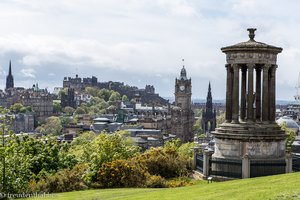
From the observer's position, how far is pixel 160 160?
2805 centimetres

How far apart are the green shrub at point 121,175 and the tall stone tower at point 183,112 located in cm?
13486

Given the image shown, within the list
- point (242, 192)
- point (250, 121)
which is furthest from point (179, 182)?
point (242, 192)

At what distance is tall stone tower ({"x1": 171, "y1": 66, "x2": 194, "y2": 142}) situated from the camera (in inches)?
6693

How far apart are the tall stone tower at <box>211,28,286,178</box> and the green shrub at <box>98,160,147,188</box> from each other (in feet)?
11.1

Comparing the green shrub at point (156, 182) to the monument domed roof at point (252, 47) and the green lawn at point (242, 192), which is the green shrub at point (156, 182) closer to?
the green lawn at point (242, 192)

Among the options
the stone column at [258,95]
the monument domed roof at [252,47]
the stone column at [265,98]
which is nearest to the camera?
the monument domed roof at [252,47]

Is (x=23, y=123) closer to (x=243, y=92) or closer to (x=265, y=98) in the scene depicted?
(x=243, y=92)

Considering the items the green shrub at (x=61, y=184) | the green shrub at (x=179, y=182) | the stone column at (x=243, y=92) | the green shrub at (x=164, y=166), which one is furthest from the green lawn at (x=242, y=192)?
the stone column at (x=243, y=92)

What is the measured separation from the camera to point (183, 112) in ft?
574

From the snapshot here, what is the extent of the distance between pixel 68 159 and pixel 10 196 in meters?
10.9

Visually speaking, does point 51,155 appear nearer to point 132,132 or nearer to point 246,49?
point 246,49

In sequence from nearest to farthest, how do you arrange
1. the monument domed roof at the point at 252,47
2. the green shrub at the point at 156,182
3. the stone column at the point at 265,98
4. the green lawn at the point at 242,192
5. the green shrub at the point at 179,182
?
the green lawn at the point at 242,192, the green shrub at the point at 179,182, the green shrub at the point at 156,182, the monument domed roof at the point at 252,47, the stone column at the point at 265,98

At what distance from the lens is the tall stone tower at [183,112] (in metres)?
170

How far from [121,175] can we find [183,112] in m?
149
